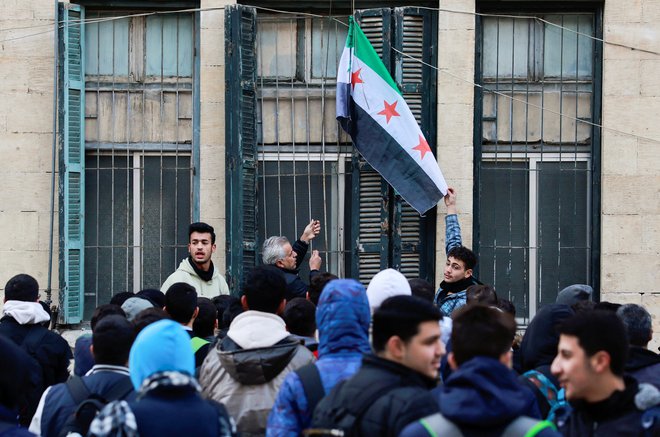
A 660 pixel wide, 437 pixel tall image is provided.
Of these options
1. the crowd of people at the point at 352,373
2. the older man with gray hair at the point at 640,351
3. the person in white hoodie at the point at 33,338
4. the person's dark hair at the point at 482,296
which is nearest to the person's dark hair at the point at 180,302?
the crowd of people at the point at 352,373

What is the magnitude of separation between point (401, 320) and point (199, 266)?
521cm

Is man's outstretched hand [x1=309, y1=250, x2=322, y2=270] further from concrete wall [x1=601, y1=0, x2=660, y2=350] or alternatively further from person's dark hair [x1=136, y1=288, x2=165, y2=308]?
concrete wall [x1=601, y1=0, x2=660, y2=350]

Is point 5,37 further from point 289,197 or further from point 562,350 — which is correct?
point 562,350

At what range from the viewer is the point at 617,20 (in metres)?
10.6

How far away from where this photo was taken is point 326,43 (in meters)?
10.8

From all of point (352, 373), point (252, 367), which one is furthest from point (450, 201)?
point (352, 373)

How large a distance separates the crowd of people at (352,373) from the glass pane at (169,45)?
4394mm

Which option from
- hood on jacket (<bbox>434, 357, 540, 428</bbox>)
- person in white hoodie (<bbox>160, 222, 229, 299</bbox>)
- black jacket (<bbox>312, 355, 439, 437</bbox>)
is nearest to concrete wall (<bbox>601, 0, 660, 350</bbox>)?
person in white hoodie (<bbox>160, 222, 229, 299</bbox>)

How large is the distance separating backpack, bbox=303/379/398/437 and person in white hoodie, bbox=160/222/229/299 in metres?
5.09

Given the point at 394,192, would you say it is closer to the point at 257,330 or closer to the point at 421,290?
the point at 421,290

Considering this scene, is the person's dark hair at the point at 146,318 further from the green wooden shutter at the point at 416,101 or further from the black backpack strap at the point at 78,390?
the green wooden shutter at the point at 416,101

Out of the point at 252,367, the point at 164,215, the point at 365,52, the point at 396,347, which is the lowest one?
the point at 252,367

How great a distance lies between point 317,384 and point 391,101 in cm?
564

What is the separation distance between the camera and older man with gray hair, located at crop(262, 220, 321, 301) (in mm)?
9055
